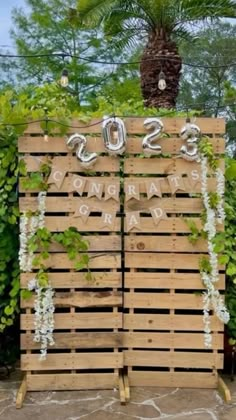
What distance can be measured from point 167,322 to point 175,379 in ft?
1.52

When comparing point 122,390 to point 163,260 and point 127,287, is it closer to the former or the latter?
point 127,287

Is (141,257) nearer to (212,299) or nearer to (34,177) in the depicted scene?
(212,299)

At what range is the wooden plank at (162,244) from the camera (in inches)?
151

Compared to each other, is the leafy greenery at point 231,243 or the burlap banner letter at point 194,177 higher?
the burlap banner letter at point 194,177

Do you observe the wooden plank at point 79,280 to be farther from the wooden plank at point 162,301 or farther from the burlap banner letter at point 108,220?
the burlap banner letter at point 108,220

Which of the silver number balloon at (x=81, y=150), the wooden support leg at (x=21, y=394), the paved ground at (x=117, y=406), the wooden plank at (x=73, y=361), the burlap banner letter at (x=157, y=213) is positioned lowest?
the paved ground at (x=117, y=406)

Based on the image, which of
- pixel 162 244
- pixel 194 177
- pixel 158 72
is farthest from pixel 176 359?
pixel 158 72

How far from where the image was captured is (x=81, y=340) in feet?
12.6

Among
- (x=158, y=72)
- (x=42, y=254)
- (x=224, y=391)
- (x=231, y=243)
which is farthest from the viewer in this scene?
(x=158, y=72)

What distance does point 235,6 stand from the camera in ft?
28.5

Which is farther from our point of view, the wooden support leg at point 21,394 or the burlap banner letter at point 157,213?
the burlap banner letter at point 157,213

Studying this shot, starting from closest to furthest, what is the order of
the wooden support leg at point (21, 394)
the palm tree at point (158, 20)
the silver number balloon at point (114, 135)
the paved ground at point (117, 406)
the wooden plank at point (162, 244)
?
the paved ground at point (117, 406) < the wooden support leg at point (21, 394) < the silver number balloon at point (114, 135) < the wooden plank at point (162, 244) < the palm tree at point (158, 20)

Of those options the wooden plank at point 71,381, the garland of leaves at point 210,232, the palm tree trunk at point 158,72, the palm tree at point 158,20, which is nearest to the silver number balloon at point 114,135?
the garland of leaves at point 210,232

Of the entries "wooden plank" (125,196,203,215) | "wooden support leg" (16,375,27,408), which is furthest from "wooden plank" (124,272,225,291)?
"wooden support leg" (16,375,27,408)
